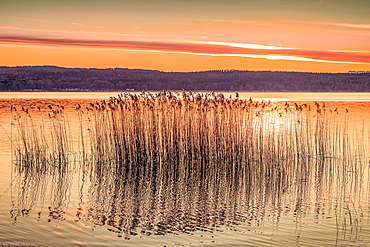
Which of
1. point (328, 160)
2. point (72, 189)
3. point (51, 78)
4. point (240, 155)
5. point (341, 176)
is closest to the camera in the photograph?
point (72, 189)

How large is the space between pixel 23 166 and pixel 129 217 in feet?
Answer: 25.3

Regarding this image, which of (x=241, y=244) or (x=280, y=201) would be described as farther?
(x=280, y=201)

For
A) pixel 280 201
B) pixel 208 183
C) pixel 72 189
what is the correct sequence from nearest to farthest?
pixel 280 201 → pixel 72 189 → pixel 208 183

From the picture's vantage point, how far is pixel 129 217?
10.9m

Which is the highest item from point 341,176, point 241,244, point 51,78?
point 51,78

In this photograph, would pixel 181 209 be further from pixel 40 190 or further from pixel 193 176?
pixel 40 190

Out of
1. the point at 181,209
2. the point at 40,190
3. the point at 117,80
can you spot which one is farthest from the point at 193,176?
the point at 117,80

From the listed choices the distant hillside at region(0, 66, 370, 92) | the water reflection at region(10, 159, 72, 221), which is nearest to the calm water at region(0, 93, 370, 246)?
the water reflection at region(10, 159, 72, 221)

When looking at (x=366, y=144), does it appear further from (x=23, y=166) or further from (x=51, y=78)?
(x=51, y=78)

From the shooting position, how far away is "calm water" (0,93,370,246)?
9617 millimetres

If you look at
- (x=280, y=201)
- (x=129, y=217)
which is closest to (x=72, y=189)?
(x=129, y=217)

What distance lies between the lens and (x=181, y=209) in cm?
1171

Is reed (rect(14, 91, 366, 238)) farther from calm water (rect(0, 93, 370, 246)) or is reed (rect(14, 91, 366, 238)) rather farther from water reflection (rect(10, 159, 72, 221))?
water reflection (rect(10, 159, 72, 221))

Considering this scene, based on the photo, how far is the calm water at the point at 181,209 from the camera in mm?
9617
